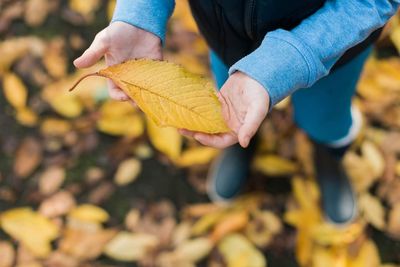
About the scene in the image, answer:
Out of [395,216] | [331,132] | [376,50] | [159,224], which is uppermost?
[331,132]

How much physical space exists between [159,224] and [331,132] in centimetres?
53

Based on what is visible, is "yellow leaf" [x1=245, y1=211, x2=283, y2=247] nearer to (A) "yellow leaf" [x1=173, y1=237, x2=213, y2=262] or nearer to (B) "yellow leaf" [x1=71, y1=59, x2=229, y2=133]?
(A) "yellow leaf" [x1=173, y1=237, x2=213, y2=262]

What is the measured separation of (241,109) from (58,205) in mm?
857

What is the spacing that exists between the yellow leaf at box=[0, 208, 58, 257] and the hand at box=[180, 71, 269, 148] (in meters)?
0.75

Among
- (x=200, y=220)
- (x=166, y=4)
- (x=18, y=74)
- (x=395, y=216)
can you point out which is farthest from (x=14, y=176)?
(x=395, y=216)

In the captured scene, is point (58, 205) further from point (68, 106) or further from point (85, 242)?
point (68, 106)

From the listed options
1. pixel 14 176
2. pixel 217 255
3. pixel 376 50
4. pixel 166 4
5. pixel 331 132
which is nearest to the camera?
pixel 166 4

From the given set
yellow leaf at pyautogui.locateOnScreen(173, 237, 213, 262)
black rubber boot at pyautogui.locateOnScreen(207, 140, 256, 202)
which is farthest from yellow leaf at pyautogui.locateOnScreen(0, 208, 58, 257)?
black rubber boot at pyautogui.locateOnScreen(207, 140, 256, 202)

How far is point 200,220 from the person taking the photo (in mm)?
1334

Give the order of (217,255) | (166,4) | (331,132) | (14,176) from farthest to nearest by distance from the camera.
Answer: (14,176), (217,255), (331,132), (166,4)

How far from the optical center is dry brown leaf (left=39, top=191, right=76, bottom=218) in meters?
1.37

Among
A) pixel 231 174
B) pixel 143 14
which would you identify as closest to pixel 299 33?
pixel 143 14

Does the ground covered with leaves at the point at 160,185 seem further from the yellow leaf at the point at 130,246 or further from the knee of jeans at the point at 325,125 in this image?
the knee of jeans at the point at 325,125

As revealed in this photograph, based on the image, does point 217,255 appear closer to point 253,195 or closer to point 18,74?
point 253,195
